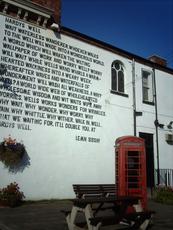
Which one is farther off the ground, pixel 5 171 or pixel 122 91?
pixel 122 91

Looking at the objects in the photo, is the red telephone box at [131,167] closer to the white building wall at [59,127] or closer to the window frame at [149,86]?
the white building wall at [59,127]

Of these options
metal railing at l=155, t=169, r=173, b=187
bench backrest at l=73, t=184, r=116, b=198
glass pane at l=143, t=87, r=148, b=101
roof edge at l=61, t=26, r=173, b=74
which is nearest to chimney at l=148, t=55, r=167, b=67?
roof edge at l=61, t=26, r=173, b=74

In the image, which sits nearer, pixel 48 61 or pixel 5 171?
pixel 5 171

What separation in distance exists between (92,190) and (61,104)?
4025 mm

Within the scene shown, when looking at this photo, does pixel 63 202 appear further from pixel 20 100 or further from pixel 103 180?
pixel 20 100

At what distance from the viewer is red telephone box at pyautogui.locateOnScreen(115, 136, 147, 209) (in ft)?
30.5

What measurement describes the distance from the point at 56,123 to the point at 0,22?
4649 mm

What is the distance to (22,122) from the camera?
11.7 meters

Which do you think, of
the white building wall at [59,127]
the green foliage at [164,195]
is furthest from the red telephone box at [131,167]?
the green foliage at [164,195]

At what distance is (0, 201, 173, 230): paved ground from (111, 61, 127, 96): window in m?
7.15

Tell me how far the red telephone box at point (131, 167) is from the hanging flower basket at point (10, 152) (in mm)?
3899

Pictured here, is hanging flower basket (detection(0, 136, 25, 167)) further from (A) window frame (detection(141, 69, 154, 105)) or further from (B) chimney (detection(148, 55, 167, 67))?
(B) chimney (detection(148, 55, 167, 67))

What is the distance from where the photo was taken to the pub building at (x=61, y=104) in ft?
38.6

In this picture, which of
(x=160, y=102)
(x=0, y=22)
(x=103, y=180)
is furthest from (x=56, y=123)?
(x=160, y=102)
